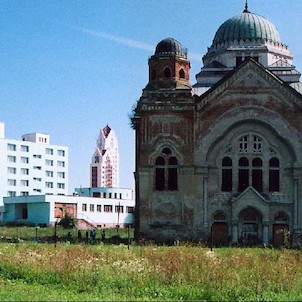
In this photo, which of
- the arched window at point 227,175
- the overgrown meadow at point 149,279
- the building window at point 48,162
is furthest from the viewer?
the building window at point 48,162

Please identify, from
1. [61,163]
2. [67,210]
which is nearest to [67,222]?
[67,210]

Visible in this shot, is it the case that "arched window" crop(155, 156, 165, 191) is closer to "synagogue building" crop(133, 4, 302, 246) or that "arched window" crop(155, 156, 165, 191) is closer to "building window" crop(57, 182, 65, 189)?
"synagogue building" crop(133, 4, 302, 246)

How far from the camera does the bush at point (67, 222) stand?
70963mm

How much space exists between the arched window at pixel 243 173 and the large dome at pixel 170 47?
892 centimetres

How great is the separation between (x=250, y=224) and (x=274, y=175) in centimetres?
362

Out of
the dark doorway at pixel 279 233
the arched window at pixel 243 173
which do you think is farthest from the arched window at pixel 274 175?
the dark doorway at pixel 279 233

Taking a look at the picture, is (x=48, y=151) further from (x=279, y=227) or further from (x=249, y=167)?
(x=279, y=227)

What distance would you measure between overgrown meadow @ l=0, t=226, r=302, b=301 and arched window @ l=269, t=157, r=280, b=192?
21.4 m

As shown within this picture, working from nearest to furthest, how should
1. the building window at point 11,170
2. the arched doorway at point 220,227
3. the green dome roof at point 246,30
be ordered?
the arched doorway at point 220,227, the green dome roof at point 246,30, the building window at point 11,170

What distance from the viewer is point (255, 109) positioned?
42.7 m

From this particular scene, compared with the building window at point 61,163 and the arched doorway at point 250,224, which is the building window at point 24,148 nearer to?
the building window at point 61,163

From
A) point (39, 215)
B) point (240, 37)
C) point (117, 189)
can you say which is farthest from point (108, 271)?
point (117, 189)

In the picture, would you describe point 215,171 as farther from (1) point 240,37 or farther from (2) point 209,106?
(1) point 240,37

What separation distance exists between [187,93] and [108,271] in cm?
2580
